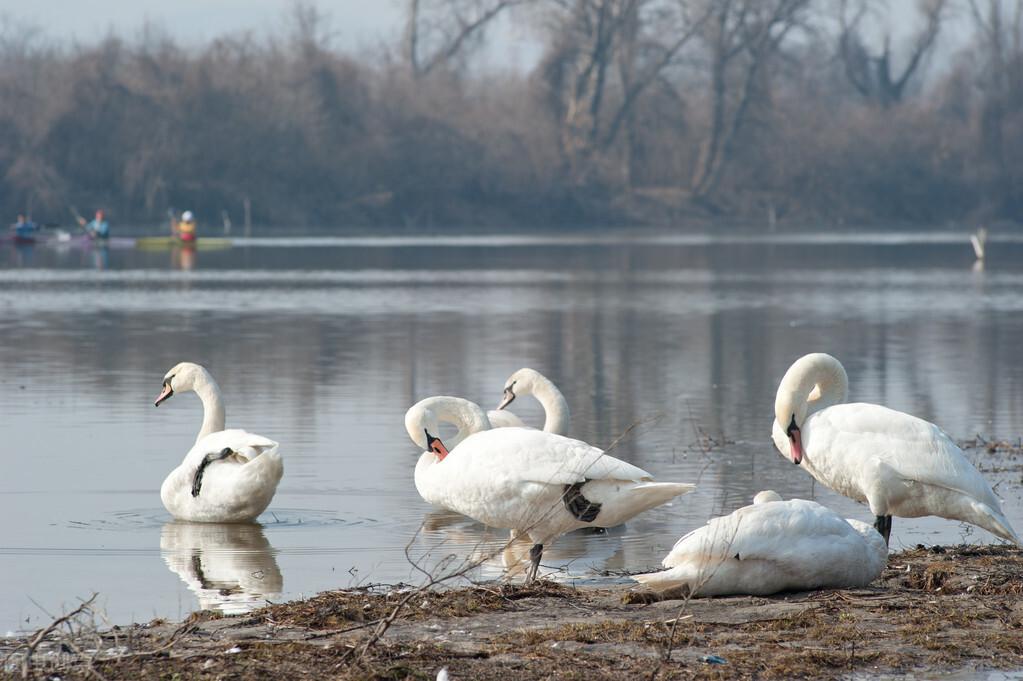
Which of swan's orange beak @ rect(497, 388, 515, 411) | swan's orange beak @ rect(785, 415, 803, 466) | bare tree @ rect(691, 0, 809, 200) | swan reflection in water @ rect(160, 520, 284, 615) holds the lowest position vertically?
swan reflection in water @ rect(160, 520, 284, 615)

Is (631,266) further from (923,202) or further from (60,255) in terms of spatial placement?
(923,202)

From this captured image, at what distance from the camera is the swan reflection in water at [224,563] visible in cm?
692

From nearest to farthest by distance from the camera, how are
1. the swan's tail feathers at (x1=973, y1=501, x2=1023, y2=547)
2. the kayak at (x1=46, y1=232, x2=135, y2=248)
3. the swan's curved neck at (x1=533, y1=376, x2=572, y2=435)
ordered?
the swan's tail feathers at (x1=973, y1=501, x2=1023, y2=547) → the swan's curved neck at (x1=533, y1=376, x2=572, y2=435) → the kayak at (x1=46, y1=232, x2=135, y2=248)

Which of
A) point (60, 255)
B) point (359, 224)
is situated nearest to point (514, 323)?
point (60, 255)

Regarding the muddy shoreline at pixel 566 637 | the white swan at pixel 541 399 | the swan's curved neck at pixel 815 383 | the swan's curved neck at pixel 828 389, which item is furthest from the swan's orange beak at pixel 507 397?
the muddy shoreline at pixel 566 637

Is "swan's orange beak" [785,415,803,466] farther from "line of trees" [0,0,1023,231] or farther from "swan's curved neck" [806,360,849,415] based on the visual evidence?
"line of trees" [0,0,1023,231]

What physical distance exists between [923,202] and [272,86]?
29.8m

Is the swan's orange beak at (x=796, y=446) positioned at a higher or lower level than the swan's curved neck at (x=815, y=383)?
lower

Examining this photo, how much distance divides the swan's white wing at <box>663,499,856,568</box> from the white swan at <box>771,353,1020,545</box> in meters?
1.18

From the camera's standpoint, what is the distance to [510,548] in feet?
26.4

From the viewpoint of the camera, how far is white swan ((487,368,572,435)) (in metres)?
9.56

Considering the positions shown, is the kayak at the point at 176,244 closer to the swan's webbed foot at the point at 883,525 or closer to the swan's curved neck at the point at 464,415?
the swan's curved neck at the point at 464,415

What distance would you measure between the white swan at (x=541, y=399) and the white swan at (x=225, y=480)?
5.35 feet

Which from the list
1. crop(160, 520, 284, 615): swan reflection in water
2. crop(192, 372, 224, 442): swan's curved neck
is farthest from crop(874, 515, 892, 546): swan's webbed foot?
crop(192, 372, 224, 442): swan's curved neck
